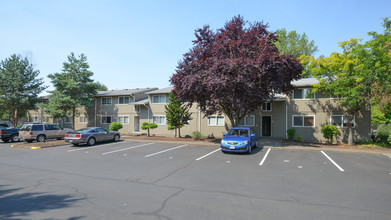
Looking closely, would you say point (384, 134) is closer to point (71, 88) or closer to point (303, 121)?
point (303, 121)

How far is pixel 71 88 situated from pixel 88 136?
14492 millimetres

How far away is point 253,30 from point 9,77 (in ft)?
109

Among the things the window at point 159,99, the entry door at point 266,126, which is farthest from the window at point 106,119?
the entry door at point 266,126

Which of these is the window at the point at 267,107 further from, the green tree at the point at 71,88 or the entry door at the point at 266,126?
the green tree at the point at 71,88

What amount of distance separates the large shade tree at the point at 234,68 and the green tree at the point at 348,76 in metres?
3.00

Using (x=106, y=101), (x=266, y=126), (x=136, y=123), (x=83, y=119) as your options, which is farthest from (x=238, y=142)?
(x=83, y=119)

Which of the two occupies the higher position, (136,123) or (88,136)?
(136,123)

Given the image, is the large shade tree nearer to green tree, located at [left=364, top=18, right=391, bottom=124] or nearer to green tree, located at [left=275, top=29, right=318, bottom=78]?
green tree, located at [left=364, top=18, right=391, bottom=124]

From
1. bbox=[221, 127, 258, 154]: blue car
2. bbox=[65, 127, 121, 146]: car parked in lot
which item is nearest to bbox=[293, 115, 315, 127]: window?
bbox=[221, 127, 258, 154]: blue car

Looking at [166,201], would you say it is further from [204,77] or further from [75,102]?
[75,102]

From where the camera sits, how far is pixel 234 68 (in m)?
14.6

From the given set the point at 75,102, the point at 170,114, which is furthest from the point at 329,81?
the point at 75,102

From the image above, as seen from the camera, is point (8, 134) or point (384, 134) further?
point (8, 134)

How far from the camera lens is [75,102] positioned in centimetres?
2817
